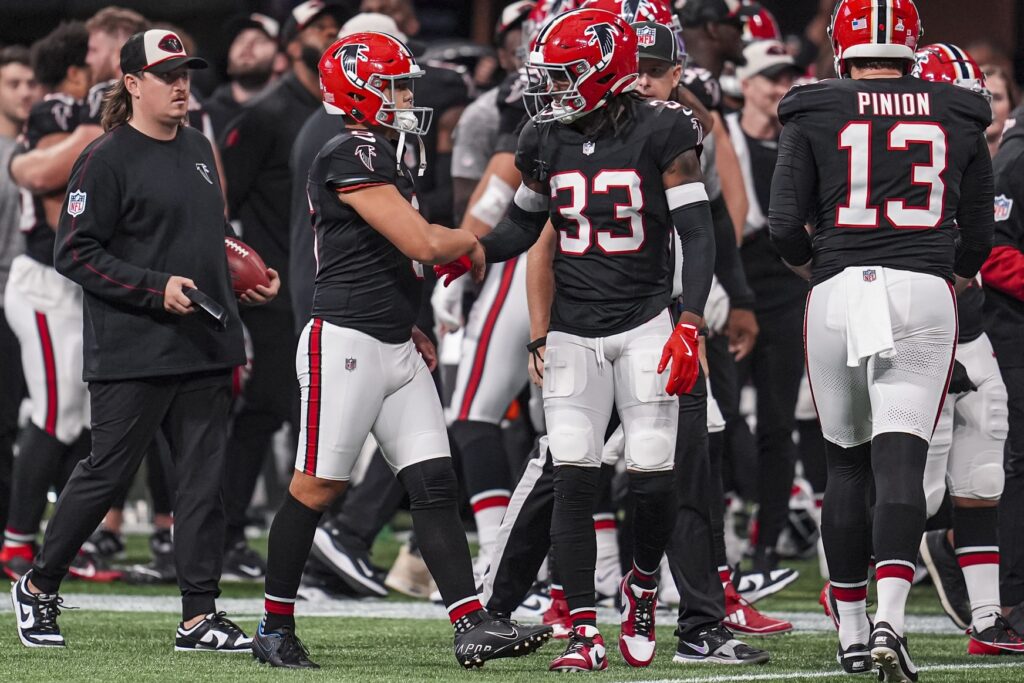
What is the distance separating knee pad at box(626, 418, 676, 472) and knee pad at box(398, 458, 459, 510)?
52 centimetres

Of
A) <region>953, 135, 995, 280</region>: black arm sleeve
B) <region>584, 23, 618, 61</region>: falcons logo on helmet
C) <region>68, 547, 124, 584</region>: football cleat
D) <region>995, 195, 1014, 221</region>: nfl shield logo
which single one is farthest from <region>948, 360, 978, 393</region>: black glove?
<region>68, 547, 124, 584</region>: football cleat

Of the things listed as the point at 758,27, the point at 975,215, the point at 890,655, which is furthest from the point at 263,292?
Result: the point at 758,27

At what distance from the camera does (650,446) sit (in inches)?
190

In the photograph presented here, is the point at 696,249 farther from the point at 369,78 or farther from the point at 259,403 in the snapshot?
Answer: the point at 259,403

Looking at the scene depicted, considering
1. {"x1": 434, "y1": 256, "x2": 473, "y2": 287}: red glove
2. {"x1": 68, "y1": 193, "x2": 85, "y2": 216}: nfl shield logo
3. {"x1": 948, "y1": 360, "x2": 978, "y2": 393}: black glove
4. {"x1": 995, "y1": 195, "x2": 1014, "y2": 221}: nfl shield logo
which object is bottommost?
{"x1": 948, "y1": 360, "x2": 978, "y2": 393}: black glove

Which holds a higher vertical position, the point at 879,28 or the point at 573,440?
the point at 879,28

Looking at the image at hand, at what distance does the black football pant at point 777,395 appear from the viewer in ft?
24.3

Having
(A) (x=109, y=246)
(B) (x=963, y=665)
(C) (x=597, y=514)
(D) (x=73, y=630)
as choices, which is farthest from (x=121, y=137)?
(B) (x=963, y=665)

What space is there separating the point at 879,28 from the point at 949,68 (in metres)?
0.90

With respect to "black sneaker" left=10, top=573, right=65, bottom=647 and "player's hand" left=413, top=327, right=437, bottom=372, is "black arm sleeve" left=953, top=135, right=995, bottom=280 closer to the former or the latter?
"player's hand" left=413, top=327, right=437, bottom=372

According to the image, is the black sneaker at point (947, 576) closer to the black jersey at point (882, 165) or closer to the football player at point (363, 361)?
the black jersey at point (882, 165)

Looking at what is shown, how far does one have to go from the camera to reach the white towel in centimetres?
452

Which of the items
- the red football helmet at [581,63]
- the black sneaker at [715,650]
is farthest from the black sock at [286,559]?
the red football helmet at [581,63]

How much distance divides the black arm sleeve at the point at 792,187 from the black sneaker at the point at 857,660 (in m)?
1.14
